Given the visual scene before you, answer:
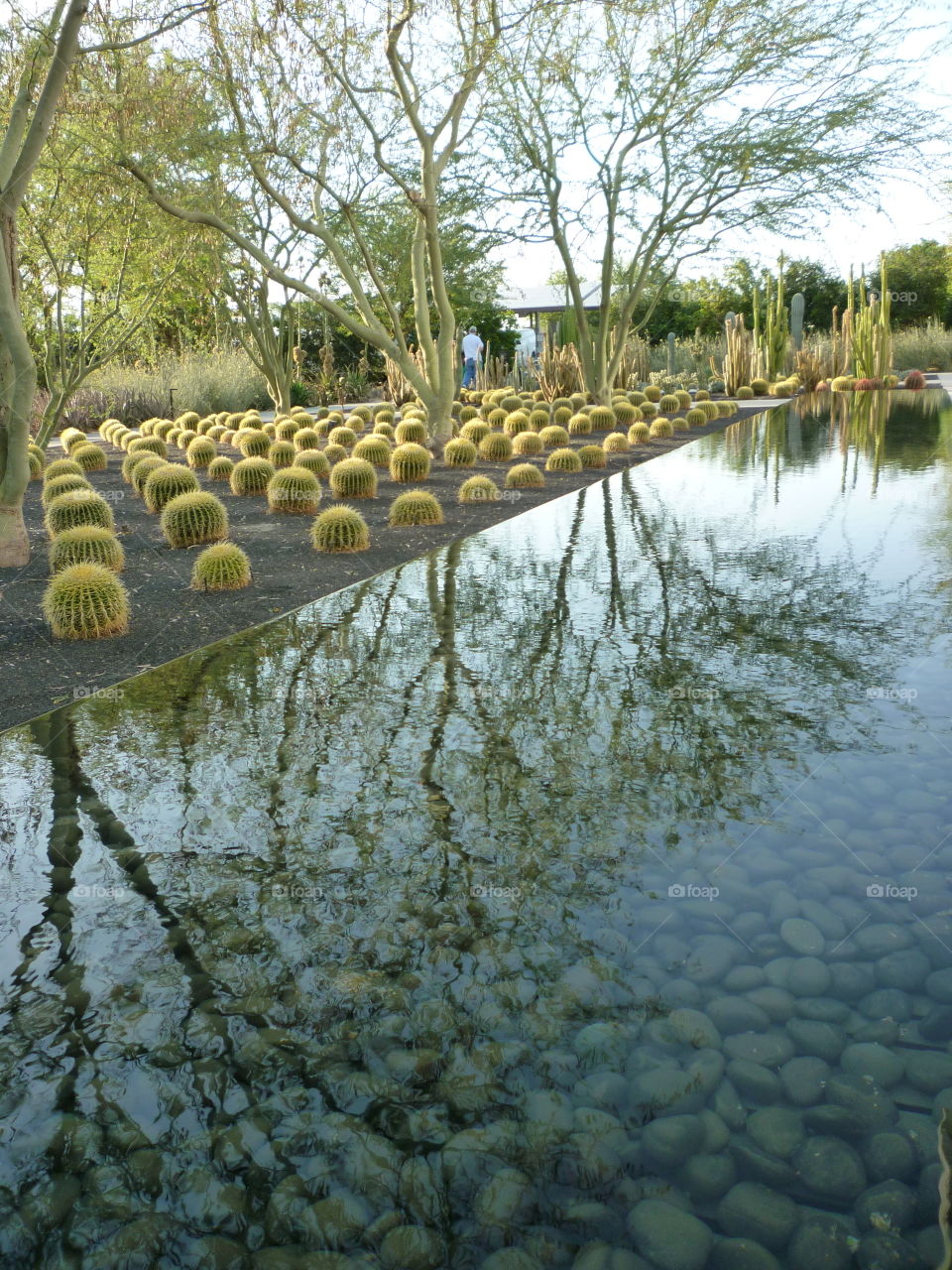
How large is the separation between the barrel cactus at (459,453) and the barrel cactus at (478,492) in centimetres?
383

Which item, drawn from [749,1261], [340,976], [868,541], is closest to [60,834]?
[340,976]

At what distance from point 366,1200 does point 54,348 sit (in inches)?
835

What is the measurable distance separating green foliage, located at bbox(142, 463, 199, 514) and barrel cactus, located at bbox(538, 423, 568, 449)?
7526 millimetres

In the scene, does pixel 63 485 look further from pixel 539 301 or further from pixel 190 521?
pixel 539 301

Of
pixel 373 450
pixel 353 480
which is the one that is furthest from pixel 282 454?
pixel 353 480

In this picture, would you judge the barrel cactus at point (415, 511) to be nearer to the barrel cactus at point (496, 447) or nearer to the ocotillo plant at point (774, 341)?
the barrel cactus at point (496, 447)

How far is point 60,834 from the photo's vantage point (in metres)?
3.98

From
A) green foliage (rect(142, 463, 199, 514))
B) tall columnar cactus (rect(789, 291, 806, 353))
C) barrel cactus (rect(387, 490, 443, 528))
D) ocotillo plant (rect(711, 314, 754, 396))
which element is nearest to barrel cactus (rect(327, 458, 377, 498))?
green foliage (rect(142, 463, 199, 514))

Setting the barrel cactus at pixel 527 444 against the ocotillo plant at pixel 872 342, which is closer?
the barrel cactus at pixel 527 444

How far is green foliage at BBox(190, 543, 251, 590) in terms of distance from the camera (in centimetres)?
828

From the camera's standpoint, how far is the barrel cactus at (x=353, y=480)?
1324cm


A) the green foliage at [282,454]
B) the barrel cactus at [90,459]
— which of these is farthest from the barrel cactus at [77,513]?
the barrel cactus at [90,459]

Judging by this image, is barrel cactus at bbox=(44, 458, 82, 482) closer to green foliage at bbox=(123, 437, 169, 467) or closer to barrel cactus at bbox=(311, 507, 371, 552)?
green foliage at bbox=(123, 437, 169, 467)

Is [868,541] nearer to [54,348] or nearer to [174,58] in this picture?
[174,58]
